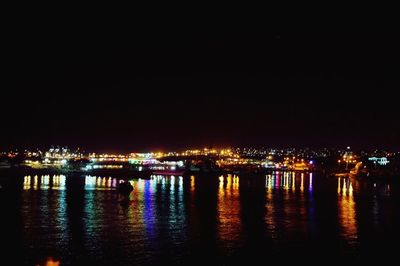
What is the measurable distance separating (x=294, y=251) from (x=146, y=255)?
512 centimetres

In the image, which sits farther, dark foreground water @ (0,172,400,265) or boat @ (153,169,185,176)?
boat @ (153,169,185,176)

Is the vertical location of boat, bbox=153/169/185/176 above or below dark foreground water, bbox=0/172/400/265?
above

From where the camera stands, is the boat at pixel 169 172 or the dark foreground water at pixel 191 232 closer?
the dark foreground water at pixel 191 232

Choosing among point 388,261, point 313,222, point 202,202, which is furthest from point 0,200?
point 388,261

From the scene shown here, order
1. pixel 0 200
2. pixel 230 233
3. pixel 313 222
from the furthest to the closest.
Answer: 1. pixel 0 200
2. pixel 313 222
3. pixel 230 233

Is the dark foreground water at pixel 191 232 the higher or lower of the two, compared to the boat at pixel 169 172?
lower

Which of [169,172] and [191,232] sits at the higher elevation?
[169,172]

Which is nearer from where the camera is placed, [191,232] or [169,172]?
[191,232]

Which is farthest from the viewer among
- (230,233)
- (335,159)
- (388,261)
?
(335,159)

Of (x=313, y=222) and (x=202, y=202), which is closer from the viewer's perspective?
(x=313, y=222)

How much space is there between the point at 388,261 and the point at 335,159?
136 meters

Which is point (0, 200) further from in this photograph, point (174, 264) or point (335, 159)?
point (335, 159)

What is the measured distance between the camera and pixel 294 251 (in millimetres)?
18281

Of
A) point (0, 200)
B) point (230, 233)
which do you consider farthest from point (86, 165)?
point (230, 233)
